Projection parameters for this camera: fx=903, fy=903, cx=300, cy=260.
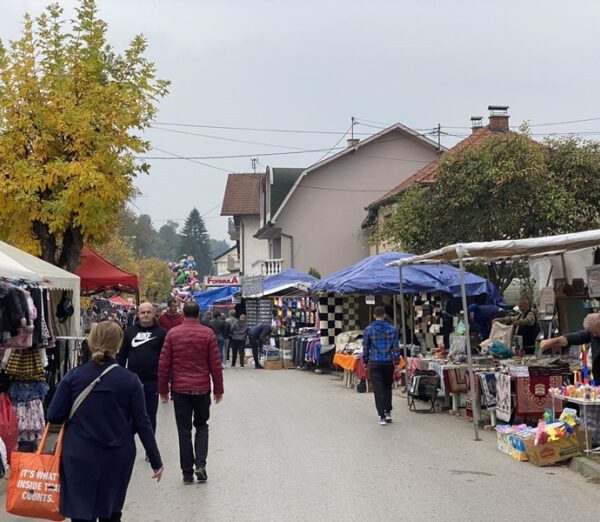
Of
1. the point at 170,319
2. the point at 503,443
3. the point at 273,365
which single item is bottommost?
the point at 503,443

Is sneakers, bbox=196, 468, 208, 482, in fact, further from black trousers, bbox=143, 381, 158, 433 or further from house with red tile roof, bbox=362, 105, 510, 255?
house with red tile roof, bbox=362, 105, 510, 255

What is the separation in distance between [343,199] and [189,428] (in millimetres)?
34772

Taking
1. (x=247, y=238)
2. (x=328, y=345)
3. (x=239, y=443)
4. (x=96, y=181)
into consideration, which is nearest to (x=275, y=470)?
(x=239, y=443)

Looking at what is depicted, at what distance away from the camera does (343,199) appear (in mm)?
43688

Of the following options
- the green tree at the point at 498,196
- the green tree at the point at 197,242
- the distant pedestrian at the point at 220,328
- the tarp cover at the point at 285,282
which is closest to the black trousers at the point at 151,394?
the green tree at the point at 498,196

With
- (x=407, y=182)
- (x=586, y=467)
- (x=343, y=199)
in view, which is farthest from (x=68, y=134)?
(x=343, y=199)

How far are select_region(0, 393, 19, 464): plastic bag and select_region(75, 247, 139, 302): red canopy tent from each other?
10742 millimetres

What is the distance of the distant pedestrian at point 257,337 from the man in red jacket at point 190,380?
63.3 ft

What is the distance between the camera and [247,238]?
62.4 m

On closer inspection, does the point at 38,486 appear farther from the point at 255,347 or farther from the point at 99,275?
the point at 255,347

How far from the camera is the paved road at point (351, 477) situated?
26.3 feet

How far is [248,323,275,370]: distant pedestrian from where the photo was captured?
2875 centimetres

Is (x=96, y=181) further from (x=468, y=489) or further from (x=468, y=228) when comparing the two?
(x=468, y=228)

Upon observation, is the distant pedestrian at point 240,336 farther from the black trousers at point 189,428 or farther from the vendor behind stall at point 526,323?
the black trousers at point 189,428
